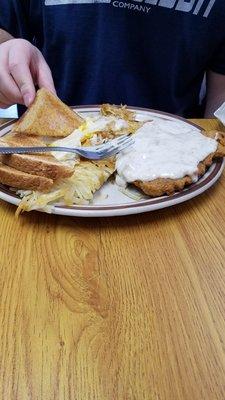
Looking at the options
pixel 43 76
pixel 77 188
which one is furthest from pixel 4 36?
pixel 77 188

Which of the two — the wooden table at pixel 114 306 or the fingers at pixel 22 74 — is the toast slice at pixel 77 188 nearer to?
the wooden table at pixel 114 306

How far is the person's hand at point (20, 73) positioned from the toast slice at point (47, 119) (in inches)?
1.3

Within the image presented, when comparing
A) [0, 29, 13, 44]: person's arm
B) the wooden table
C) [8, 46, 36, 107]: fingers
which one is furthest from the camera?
[0, 29, 13, 44]: person's arm

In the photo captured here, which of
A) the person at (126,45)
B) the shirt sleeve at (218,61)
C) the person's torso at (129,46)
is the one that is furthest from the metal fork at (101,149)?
the shirt sleeve at (218,61)

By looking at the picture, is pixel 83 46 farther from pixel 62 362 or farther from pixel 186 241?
pixel 62 362

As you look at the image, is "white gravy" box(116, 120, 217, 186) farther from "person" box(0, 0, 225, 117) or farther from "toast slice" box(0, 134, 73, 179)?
"person" box(0, 0, 225, 117)

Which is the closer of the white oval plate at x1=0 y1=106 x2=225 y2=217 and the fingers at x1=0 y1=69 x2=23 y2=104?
the white oval plate at x1=0 y1=106 x2=225 y2=217

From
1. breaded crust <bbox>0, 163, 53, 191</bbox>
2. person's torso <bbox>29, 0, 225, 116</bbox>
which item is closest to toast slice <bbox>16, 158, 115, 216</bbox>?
breaded crust <bbox>0, 163, 53, 191</bbox>

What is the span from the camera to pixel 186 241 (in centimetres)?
79

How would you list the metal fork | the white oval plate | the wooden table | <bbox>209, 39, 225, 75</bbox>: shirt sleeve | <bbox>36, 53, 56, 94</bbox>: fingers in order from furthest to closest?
<bbox>209, 39, 225, 75</bbox>: shirt sleeve < <bbox>36, 53, 56, 94</bbox>: fingers < the metal fork < the white oval plate < the wooden table

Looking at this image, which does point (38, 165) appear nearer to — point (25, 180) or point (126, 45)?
point (25, 180)

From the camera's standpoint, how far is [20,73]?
108 centimetres

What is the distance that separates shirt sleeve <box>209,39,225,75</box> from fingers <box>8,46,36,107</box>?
2.46 feet

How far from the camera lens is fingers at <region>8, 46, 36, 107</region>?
3.55ft
